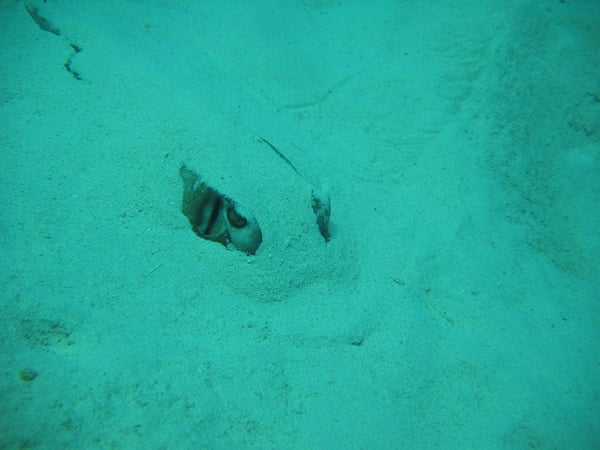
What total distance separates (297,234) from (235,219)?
16.9 inches

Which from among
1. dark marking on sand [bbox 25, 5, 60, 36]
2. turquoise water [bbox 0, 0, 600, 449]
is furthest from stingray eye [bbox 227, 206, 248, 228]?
dark marking on sand [bbox 25, 5, 60, 36]

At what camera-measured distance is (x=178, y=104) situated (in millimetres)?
2561

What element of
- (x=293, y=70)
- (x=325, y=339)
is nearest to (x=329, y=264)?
(x=325, y=339)

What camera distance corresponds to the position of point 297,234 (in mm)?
2156

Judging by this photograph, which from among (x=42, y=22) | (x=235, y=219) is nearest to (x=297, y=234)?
(x=235, y=219)

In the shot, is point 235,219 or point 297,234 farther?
point 297,234

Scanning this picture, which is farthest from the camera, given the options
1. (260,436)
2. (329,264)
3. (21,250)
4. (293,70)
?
(293,70)

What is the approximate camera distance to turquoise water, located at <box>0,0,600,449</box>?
160cm

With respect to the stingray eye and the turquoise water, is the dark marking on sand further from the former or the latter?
the stingray eye

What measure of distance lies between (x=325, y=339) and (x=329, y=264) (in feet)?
1.63

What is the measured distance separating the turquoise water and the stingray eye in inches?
1.0

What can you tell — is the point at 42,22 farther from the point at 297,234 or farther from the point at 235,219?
the point at 297,234

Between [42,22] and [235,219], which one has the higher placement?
[42,22]

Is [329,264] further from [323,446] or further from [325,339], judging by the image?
[323,446]
